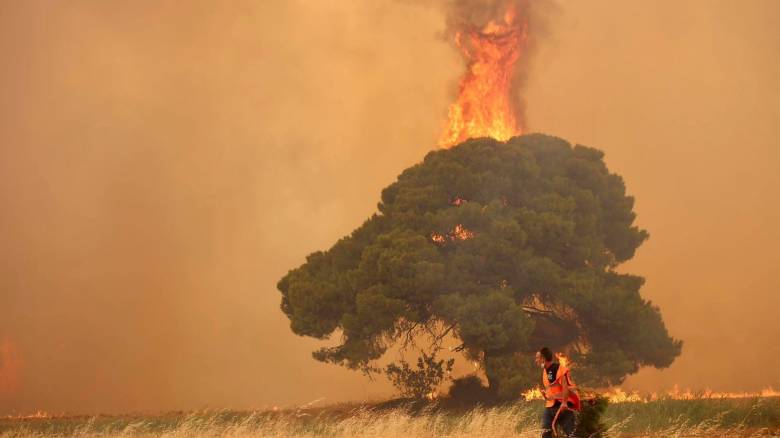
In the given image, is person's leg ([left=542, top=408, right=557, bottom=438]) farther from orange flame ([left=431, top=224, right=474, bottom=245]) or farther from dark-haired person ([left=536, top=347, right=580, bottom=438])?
orange flame ([left=431, top=224, right=474, bottom=245])

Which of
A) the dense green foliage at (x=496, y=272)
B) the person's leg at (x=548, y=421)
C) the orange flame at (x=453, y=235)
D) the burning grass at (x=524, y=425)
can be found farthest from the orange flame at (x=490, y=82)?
the person's leg at (x=548, y=421)

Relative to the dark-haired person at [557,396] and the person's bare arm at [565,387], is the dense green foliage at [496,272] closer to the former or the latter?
the dark-haired person at [557,396]

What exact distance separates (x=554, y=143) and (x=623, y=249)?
590cm

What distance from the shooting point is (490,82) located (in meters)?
42.8

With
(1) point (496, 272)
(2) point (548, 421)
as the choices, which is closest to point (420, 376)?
(1) point (496, 272)

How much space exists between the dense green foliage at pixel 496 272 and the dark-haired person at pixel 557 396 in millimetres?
16507

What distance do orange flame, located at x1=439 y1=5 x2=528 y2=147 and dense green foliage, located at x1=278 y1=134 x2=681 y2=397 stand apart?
2844mm

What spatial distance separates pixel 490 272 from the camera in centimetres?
3669

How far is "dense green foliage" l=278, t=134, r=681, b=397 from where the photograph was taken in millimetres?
34750

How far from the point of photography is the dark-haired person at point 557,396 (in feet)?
53.2

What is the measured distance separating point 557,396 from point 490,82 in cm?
2838

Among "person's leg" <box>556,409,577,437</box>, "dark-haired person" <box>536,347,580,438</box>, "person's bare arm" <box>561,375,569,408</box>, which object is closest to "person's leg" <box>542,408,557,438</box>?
"dark-haired person" <box>536,347,580,438</box>

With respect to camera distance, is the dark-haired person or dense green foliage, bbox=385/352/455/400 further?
dense green foliage, bbox=385/352/455/400

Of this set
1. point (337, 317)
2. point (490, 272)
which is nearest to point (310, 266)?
point (337, 317)
